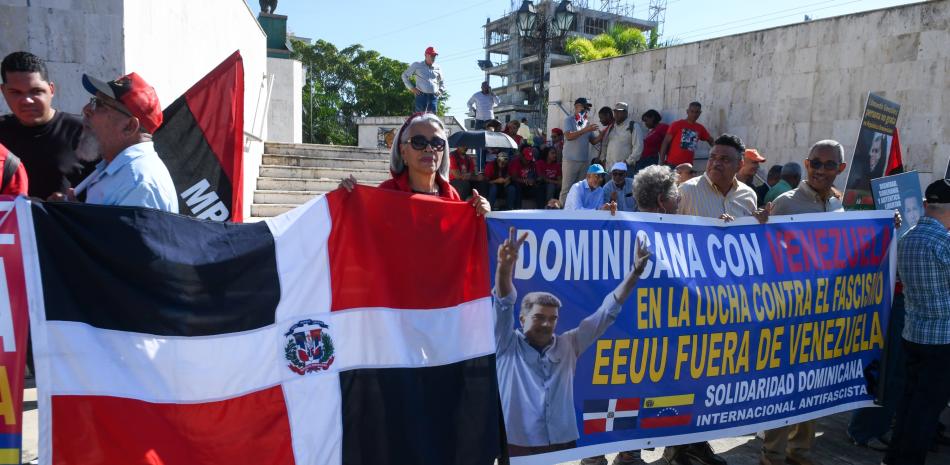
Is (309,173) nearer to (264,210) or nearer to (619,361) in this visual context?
(264,210)

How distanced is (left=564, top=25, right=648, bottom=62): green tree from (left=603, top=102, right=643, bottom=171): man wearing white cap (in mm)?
27924

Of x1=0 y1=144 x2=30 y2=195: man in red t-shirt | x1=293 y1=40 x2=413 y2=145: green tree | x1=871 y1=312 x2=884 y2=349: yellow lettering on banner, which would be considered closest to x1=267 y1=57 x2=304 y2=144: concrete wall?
x1=0 y1=144 x2=30 y2=195: man in red t-shirt

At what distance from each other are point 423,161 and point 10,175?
193 centimetres

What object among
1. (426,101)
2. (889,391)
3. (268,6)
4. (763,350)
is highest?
(268,6)

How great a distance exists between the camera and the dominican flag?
2.38m

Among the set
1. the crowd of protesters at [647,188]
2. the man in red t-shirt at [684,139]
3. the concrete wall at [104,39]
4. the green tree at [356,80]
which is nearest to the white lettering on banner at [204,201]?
the crowd of protesters at [647,188]

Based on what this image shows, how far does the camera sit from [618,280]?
3.29m

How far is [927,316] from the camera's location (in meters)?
3.67

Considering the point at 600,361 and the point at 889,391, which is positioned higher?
the point at 600,361

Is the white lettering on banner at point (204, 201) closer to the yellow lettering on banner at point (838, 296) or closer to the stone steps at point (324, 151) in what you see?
the yellow lettering on banner at point (838, 296)

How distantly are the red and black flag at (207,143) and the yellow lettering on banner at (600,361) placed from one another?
Result: 2663 millimetres

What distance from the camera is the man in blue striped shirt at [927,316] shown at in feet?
11.9

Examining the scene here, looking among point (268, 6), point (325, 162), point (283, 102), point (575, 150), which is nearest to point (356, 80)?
point (268, 6)

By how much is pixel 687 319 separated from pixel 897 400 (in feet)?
7.10
